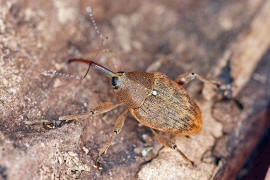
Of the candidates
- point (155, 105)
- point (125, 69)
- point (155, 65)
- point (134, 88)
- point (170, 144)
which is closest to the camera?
point (170, 144)

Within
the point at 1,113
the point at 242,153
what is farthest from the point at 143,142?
the point at 1,113

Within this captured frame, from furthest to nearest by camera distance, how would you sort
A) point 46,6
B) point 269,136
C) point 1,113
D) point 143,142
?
point 46,6, point 269,136, point 143,142, point 1,113

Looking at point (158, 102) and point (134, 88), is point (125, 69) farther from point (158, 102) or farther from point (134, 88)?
point (158, 102)

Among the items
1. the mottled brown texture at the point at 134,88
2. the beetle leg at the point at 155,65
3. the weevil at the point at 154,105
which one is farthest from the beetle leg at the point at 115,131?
the beetle leg at the point at 155,65

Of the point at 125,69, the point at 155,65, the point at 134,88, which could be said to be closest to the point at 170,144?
the point at 134,88

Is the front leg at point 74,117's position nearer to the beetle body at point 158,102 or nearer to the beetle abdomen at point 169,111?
the beetle body at point 158,102

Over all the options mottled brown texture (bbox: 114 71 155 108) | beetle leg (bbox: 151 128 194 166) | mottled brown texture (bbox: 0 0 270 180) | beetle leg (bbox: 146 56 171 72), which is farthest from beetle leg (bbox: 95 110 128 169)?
beetle leg (bbox: 146 56 171 72)

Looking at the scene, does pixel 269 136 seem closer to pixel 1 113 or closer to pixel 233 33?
pixel 233 33
